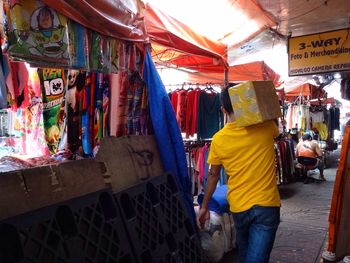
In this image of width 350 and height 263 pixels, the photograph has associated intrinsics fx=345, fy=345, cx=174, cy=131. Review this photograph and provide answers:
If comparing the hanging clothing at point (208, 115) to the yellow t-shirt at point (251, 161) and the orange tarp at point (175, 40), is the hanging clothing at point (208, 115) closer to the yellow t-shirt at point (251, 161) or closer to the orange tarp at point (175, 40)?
the orange tarp at point (175, 40)

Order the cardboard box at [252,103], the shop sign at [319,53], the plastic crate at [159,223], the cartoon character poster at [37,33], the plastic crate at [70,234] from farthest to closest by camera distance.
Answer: the shop sign at [319,53] < the cardboard box at [252,103] < the plastic crate at [159,223] < the cartoon character poster at [37,33] < the plastic crate at [70,234]

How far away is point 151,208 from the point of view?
9.24 feet

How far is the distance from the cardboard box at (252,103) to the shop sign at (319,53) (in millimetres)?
4473

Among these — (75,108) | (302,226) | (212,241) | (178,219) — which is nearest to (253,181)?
(178,219)

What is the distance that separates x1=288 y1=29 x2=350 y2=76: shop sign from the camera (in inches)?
263

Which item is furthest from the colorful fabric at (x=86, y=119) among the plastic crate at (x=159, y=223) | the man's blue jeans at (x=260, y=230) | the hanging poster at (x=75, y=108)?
the man's blue jeans at (x=260, y=230)

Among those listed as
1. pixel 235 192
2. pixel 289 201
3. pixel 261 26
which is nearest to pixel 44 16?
pixel 235 192

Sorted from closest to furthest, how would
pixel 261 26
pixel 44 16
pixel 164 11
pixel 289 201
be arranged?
pixel 44 16 < pixel 164 11 < pixel 261 26 < pixel 289 201

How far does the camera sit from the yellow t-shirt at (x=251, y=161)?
2914 mm

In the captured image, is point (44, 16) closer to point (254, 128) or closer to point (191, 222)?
point (254, 128)

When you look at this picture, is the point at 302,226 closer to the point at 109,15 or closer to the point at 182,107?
the point at 182,107

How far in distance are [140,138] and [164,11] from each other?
1552 mm

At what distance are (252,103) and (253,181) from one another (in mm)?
662

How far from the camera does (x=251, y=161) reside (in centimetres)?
293
